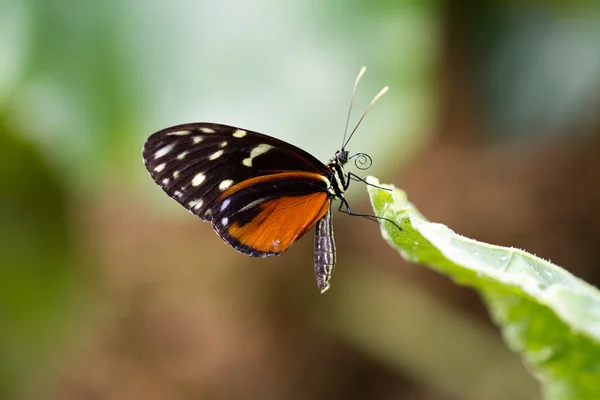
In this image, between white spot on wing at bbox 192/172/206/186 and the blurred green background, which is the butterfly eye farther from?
white spot on wing at bbox 192/172/206/186

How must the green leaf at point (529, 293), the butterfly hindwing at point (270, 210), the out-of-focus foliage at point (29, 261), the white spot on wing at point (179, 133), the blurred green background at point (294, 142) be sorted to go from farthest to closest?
the out-of-focus foliage at point (29, 261) → the blurred green background at point (294, 142) → the butterfly hindwing at point (270, 210) → the white spot on wing at point (179, 133) → the green leaf at point (529, 293)

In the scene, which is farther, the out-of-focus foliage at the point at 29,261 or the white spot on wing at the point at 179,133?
the out-of-focus foliage at the point at 29,261

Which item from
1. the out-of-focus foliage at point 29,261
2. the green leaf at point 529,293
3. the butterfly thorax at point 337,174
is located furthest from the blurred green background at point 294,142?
the green leaf at point 529,293

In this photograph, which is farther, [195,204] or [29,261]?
[29,261]

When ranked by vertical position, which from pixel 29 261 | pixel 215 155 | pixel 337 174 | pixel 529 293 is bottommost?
pixel 29 261

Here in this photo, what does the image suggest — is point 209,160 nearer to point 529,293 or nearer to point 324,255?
point 324,255

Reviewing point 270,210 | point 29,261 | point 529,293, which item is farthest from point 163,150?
point 29,261

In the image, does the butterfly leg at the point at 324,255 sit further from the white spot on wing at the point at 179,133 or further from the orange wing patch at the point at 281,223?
the white spot on wing at the point at 179,133
